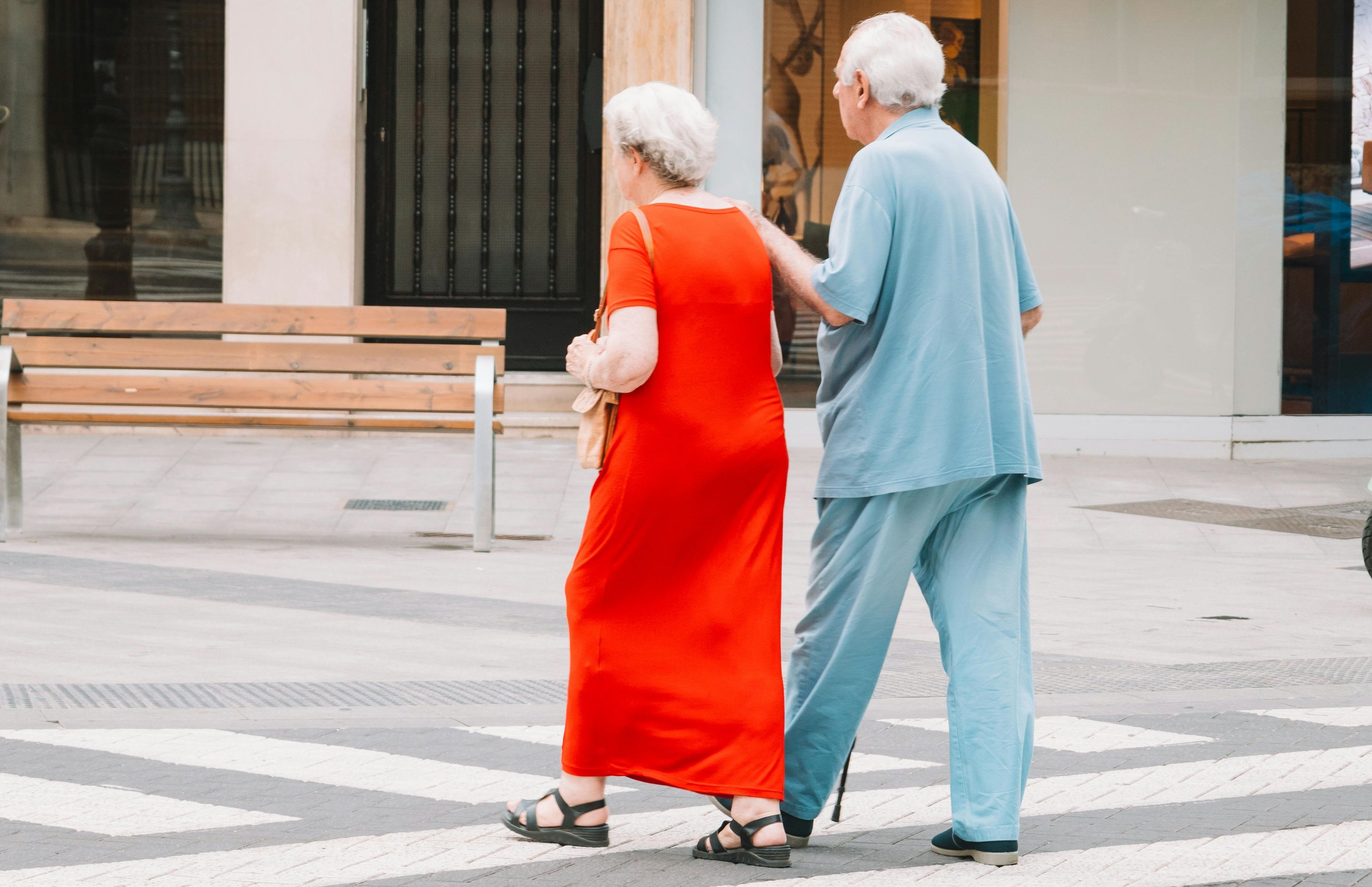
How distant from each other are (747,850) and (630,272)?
122 centimetres

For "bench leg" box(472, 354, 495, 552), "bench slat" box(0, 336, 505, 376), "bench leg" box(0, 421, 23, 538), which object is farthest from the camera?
"bench slat" box(0, 336, 505, 376)

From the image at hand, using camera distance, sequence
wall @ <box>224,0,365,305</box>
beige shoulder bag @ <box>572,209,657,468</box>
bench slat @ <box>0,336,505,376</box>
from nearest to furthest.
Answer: beige shoulder bag @ <box>572,209,657,468</box> < bench slat @ <box>0,336,505,376</box> < wall @ <box>224,0,365,305</box>

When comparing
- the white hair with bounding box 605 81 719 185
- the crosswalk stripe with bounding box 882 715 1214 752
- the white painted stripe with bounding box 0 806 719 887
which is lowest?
the crosswalk stripe with bounding box 882 715 1214 752

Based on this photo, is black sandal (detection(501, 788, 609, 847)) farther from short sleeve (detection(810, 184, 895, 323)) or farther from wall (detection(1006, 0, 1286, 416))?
wall (detection(1006, 0, 1286, 416))

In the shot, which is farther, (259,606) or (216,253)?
(216,253)

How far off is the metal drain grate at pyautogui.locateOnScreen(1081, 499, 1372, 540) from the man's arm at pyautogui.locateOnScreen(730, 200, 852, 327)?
6.35 metres

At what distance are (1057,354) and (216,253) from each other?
5942 mm

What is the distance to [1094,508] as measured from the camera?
1067 cm

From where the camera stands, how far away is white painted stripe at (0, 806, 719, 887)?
153 inches

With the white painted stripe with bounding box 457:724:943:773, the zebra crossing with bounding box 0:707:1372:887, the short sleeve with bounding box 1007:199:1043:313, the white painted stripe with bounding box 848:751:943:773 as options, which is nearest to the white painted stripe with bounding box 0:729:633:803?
the zebra crossing with bounding box 0:707:1372:887

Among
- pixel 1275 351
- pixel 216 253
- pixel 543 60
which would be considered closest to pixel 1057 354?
pixel 1275 351

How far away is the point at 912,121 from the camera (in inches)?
163

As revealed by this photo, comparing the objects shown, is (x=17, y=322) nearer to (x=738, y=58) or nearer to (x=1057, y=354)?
(x=738, y=58)

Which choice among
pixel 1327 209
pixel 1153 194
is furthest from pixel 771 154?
pixel 1327 209
